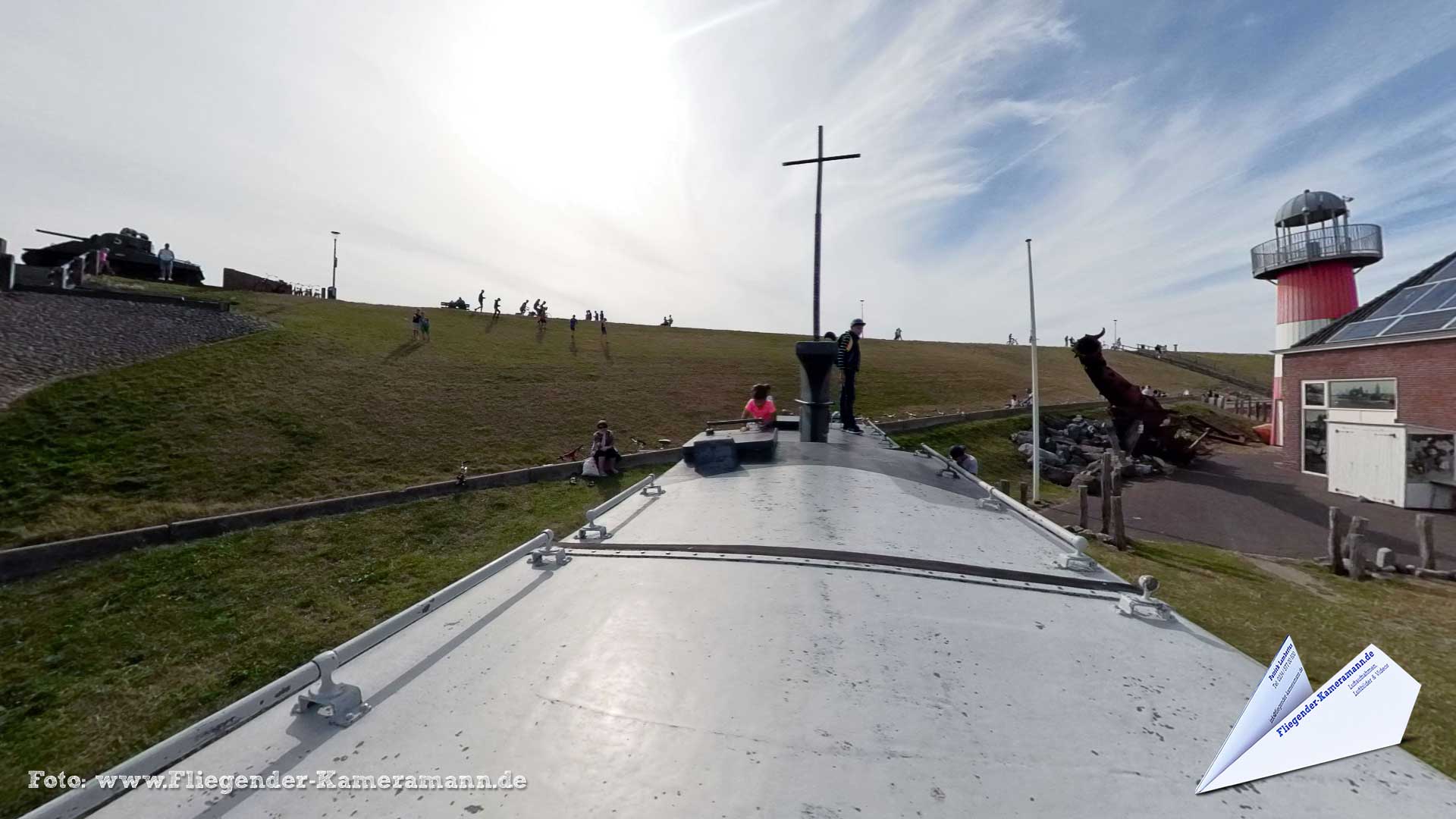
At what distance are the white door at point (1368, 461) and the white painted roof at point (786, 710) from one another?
18.4 meters

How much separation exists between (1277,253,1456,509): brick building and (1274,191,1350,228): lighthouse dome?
6.31 meters

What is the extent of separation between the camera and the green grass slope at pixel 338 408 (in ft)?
33.8

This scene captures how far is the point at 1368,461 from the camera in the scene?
1503 centimetres

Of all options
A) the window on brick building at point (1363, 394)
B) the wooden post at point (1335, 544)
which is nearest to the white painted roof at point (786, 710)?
the wooden post at point (1335, 544)

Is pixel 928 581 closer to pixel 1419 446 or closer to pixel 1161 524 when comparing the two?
pixel 1161 524

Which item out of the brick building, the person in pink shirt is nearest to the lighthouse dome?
the brick building

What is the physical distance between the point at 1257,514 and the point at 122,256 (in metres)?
46.9

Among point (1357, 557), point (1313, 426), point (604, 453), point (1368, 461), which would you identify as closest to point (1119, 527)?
point (1357, 557)

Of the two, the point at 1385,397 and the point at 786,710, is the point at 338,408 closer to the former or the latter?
the point at 786,710

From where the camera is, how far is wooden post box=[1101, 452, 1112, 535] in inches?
462

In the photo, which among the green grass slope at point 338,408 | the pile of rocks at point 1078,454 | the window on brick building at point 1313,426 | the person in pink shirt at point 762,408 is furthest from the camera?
the pile of rocks at point 1078,454

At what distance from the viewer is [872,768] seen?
1.75m

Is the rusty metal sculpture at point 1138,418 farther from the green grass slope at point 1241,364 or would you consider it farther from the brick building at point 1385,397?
the green grass slope at point 1241,364

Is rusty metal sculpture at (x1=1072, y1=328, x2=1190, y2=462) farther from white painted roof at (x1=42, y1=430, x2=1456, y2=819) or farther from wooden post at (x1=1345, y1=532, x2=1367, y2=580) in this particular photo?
white painted roof at (x1=42, y1=430, x2=1456, y2=819)
